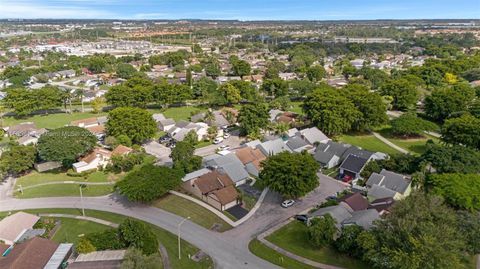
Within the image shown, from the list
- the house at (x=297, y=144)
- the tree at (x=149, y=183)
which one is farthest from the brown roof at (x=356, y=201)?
the tree at (x=149, y=183)

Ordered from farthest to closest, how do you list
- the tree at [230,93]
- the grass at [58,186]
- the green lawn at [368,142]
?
the tree at [230,93] → the green lawn at [368,142] → the grass at [58,186]

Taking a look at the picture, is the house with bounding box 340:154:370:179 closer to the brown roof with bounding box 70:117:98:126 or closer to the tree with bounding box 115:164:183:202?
the tree with bounding box 115:164:183:202

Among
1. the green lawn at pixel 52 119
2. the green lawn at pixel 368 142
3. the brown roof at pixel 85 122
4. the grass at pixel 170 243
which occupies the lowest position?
the grass at pixel 170 243

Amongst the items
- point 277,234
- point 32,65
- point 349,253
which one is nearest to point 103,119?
point 277,234

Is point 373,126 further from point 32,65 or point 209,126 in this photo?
point 32,65

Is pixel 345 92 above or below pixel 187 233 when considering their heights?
above

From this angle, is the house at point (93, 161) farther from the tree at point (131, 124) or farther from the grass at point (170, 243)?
the grass at point (170, 243)
